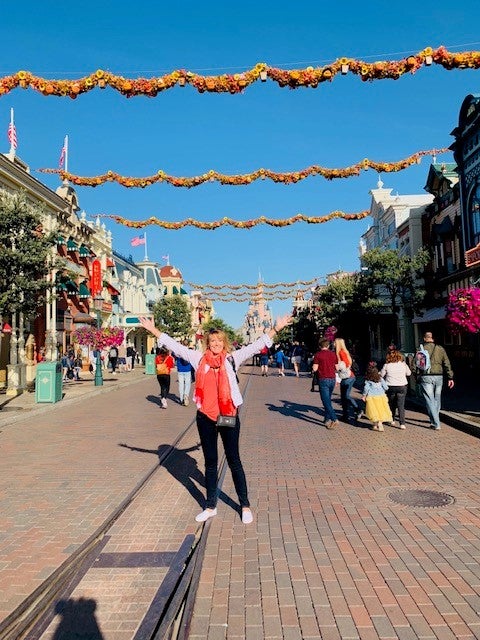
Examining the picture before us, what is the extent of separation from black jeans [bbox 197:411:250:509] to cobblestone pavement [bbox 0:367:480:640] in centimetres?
29

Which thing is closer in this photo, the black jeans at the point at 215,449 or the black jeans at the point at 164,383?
the black jeans at the point at 215,449

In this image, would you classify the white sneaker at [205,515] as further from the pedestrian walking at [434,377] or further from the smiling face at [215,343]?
the pedestrian walking at [434,377]

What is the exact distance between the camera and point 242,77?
954 centimetres

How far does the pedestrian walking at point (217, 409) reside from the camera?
16.9 ft

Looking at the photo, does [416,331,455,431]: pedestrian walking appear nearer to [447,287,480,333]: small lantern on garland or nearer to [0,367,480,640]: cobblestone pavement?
[447,287,480,333]: small lantern on garland

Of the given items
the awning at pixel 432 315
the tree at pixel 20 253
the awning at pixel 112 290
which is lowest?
the awning at pixel 432 315

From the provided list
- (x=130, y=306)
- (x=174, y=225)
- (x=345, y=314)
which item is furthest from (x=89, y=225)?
(x=174, y=225)

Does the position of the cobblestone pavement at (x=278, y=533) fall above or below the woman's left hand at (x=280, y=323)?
below

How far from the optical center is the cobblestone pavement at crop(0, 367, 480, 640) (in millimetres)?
3484

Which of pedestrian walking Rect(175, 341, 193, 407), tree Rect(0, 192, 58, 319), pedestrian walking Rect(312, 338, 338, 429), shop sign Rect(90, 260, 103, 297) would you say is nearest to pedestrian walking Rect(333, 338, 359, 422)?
pedestrian walking Rect(312, 338, 338, 429)

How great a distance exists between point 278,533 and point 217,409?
4.05 ft

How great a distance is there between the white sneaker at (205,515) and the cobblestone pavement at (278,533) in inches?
3.4

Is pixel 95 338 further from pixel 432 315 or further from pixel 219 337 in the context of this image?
pixel 219 337

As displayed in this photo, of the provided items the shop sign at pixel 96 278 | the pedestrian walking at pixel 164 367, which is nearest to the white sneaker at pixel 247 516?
the pedestrian walking at pixel 164 367
